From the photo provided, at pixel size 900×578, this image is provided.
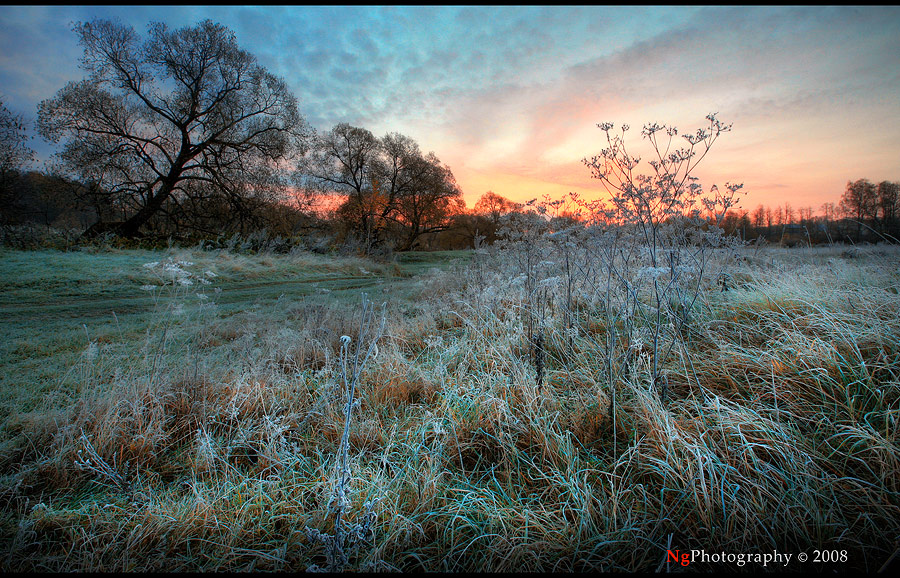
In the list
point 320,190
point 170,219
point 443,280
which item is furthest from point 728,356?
point 320,190

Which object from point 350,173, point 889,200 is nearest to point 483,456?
point 889,200

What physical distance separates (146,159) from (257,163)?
14.9 feet

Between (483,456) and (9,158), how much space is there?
20.3 metres

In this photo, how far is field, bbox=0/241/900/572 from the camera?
166cm

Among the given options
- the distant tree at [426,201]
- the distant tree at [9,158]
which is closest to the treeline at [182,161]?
the distant tree at [9,158]

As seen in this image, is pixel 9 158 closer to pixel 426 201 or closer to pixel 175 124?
pixel 175 124

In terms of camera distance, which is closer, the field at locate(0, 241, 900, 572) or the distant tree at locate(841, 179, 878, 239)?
the field at locate(0, 241, 900, 572)

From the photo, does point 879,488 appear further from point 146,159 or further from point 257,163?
point 146,159

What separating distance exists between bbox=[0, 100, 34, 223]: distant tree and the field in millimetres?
14539

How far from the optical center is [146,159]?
1603 cm

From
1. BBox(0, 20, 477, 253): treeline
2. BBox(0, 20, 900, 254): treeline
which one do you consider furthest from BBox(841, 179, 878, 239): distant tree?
BBox(0, 20, 477, 253): treeline

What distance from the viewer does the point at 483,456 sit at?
235 centimetres

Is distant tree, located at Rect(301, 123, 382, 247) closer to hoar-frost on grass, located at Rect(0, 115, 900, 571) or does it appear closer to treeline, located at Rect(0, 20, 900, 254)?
treeline, located at Rect(0, 20, 900, 254)

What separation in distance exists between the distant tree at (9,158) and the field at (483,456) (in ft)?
47.7
